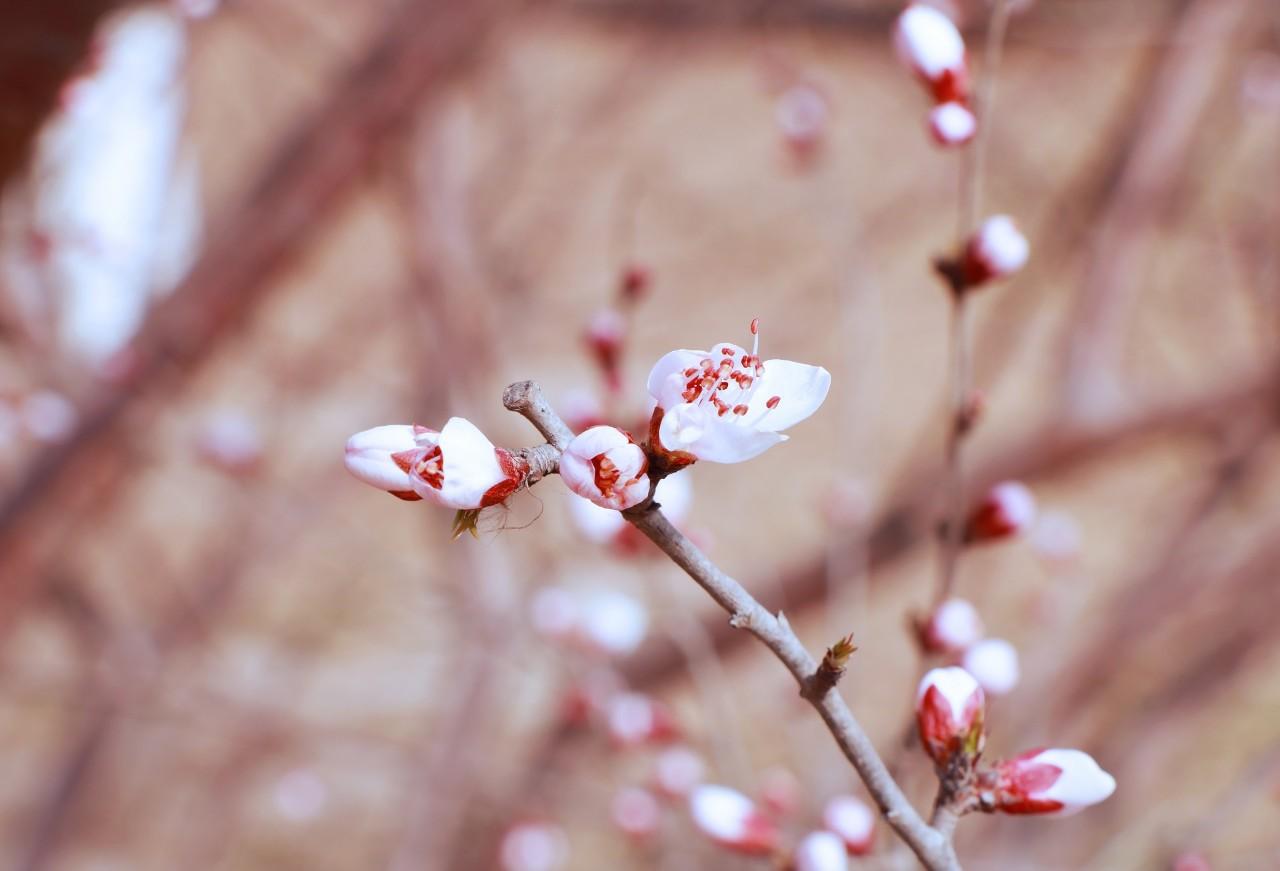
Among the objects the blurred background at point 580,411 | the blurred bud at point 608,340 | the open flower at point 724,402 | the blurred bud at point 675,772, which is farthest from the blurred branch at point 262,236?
the open flower at point 724,402

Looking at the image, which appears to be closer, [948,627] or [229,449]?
[948,627]

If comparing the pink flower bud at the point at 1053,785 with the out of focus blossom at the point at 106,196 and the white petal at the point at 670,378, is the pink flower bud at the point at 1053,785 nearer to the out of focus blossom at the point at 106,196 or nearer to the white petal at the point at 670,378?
the white petal at the point at 670,378

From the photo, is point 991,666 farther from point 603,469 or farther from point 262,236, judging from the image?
point 262,236

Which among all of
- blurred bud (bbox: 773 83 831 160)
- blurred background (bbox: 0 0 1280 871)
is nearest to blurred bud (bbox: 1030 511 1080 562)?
blurred background (bbox: 0 0 1280 871)

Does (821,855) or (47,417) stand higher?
(47,417)

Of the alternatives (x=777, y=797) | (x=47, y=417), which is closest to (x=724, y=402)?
(x=777, y=797)

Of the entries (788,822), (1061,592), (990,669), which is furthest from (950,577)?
(1061,592)

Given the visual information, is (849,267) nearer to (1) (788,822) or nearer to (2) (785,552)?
(1) (788,822)
